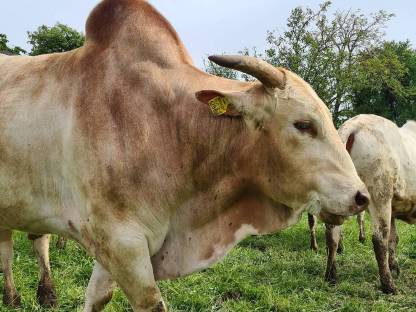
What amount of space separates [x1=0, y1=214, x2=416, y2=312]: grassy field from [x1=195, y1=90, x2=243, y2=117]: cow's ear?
2.24m

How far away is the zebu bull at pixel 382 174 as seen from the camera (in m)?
5.63

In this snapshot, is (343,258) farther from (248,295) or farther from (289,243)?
(248,295)

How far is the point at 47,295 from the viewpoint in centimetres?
439

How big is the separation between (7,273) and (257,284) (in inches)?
97.2

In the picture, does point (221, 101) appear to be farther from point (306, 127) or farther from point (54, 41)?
point (54, 41)

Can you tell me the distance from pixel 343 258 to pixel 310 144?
4832mm

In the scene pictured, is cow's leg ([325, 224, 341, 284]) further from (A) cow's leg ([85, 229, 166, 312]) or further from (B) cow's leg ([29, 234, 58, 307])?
(A) cow's leg ([85, 229, 166, 312])

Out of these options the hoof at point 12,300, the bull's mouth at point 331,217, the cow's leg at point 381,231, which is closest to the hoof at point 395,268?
the cow's leg at point 381,231

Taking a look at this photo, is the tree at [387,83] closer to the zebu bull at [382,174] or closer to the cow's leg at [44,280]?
the zebu bull at [382,174]

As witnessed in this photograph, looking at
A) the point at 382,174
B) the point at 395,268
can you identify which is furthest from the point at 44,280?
the point at 395,268

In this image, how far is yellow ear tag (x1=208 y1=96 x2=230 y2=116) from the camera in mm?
2679

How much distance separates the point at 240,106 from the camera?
2688 mm

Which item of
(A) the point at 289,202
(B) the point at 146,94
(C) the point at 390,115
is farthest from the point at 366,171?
(C) the point at 390,115

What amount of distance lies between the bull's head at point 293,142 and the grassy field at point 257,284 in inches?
85.2
